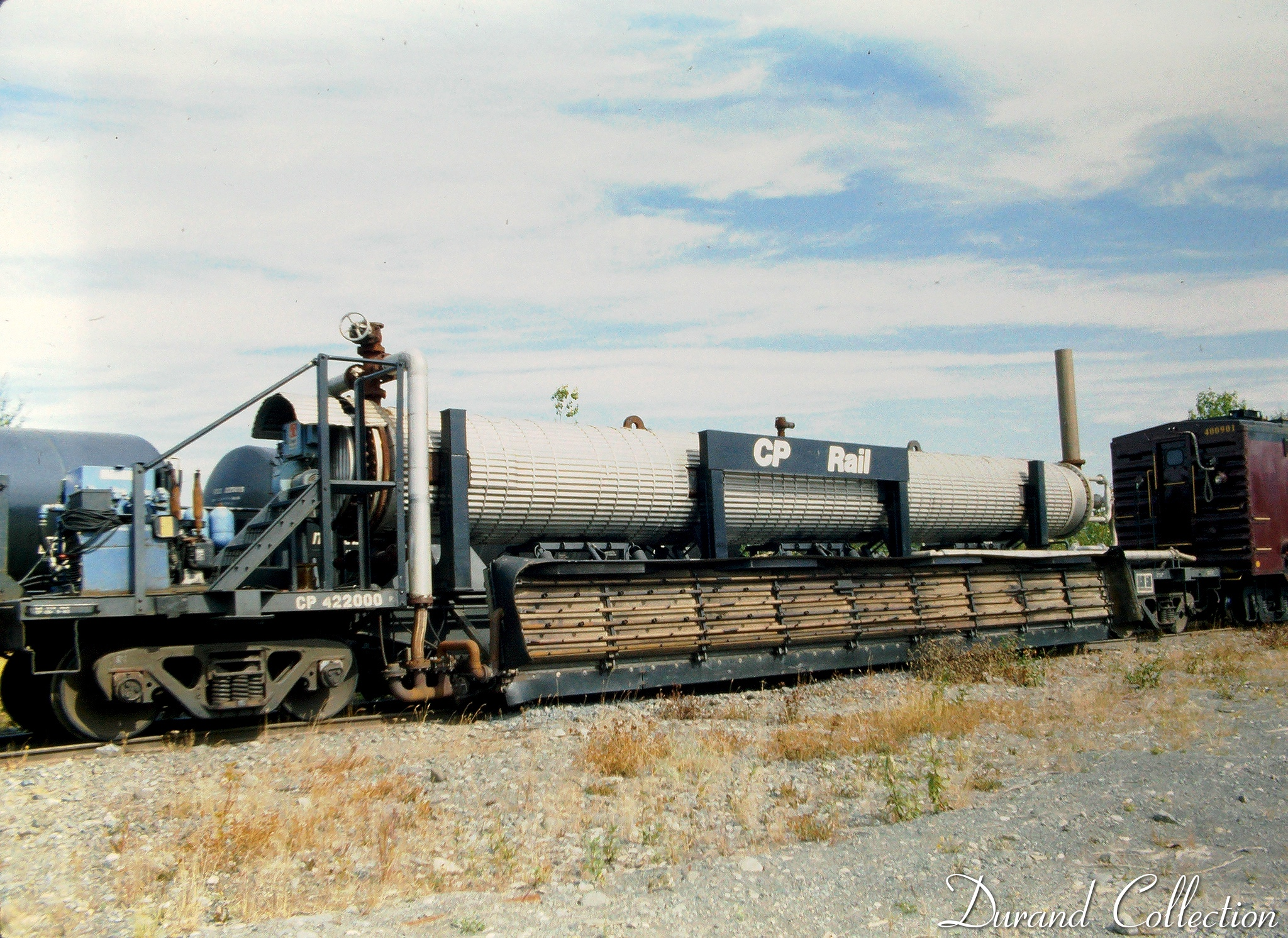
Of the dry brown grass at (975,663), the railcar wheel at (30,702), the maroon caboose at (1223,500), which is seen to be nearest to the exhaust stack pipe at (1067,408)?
the maroon caboose at (1223,500)

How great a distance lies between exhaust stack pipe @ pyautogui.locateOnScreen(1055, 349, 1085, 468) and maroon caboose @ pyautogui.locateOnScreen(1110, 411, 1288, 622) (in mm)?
1329

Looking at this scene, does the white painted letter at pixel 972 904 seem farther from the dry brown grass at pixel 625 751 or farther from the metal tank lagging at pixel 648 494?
the metal tank lagging at pixel 648 494

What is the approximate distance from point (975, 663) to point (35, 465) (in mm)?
10939

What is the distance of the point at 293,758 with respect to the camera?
7.89 meters

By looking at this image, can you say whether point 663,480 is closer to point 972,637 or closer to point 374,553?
point 374,553

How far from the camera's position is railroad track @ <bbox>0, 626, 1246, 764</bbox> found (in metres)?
8.25

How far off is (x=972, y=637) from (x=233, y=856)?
1068 centimetres

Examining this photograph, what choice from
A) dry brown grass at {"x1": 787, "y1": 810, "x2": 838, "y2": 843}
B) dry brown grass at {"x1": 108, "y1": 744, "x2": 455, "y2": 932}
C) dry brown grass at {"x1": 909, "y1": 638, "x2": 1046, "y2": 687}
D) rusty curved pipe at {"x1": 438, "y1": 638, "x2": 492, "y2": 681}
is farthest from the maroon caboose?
Answer: dry brown grass at {"x1": 108, "y1": 744, "x2": 455, "y2": 932}

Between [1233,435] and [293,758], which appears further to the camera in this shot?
[1233,435]

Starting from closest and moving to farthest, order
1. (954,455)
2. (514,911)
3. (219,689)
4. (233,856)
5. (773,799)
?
(514,911) → (233,856) → (773,799) → (219,689) → (954,455)

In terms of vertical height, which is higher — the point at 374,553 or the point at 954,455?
the point at 954,455

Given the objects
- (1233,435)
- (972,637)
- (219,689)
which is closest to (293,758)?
(219,689)

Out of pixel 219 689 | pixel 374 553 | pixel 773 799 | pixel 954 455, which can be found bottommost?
pixel 773 799

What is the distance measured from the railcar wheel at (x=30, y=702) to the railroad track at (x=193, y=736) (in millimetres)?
152
